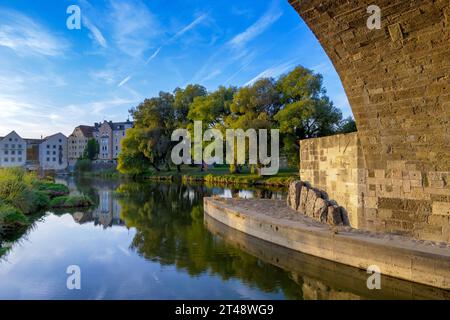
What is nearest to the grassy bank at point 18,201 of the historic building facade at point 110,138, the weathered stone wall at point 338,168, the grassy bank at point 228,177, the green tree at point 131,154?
the weathered stone wall at point 338,168

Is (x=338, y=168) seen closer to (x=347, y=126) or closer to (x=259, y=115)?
(x=347, y=126)

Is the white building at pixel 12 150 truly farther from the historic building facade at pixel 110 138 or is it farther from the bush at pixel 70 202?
the bush at pixel 70 202

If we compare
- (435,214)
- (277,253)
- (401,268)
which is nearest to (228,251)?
(277,253)

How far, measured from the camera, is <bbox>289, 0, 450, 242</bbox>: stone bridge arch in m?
5.97

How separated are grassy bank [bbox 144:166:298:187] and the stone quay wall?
19097 mm

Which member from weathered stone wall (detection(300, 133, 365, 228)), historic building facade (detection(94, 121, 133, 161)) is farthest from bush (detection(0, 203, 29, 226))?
historic building facade (detection(94, 121, 133, 161))

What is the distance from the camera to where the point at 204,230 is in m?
11.7

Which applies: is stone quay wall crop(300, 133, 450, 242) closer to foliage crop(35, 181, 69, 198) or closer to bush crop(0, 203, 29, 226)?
bush crop(0, 203, 29, 226)

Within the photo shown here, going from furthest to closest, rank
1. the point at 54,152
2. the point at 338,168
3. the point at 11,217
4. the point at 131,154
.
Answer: the point at 54,152 < the point at 131,154 < the point at 11,217 < the point at 338,168

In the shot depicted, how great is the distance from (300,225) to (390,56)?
14.7ft

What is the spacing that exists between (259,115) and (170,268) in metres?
23.3

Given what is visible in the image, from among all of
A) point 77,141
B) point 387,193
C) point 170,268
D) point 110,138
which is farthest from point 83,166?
point 387,193

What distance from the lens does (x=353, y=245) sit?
6828 mm
